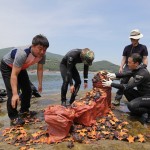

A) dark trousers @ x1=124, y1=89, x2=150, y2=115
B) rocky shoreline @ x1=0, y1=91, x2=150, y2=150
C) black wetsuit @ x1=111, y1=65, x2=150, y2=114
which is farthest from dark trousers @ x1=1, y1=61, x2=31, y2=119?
dark trousers @ x1=124, y1=89, x2=150, y2=115

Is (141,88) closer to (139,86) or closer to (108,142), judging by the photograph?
(139,86)

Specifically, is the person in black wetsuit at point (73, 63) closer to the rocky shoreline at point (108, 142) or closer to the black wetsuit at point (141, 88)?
the black wetsuit at point (141, 88)

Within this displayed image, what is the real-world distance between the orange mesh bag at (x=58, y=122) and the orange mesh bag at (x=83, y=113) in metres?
0.43

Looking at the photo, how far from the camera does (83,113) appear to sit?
647 centimetres

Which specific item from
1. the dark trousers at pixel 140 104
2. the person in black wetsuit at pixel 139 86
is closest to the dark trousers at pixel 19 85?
the person in black wetsuit at pixel 139 86

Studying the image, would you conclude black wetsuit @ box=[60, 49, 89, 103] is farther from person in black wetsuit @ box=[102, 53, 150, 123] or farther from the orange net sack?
person in black wetsuit @ box=[102, 53, 150, 123]

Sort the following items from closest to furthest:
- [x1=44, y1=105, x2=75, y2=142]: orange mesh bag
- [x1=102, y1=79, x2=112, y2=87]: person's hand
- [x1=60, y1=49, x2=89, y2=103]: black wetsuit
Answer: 1. [x1=44, y1=105, x2=75, y2=142]: orange mesh bag
2. [x1=102, y1=79, x2=112, y2=87]: person's hand
3. [x1=60, y1=49, x2=89, y2=103]: black wetsuit

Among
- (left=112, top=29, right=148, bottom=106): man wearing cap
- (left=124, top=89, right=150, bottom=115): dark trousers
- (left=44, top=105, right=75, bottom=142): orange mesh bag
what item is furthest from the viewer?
(left=112, top=29, right=148, bottom=106): man wearing cap

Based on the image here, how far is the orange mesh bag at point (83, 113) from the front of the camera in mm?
6426

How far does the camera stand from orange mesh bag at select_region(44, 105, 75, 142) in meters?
5.79

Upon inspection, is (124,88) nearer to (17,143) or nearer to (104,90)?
(104,90)

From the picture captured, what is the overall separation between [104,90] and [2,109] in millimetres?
4004

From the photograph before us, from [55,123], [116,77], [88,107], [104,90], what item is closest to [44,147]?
[55,123]

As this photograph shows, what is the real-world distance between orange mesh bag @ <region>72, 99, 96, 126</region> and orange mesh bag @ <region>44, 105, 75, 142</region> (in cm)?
43
